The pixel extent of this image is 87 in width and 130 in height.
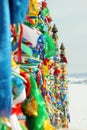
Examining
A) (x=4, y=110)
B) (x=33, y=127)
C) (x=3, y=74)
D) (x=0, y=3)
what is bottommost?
(x=33, y=127)

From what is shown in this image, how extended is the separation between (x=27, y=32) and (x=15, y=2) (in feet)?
2.37

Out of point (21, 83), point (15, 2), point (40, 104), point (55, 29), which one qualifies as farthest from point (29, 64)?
point (55, 29)

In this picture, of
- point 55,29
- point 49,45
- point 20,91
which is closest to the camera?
point 20,91

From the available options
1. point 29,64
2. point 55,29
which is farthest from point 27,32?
point 55,29

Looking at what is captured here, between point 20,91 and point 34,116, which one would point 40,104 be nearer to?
point 34,116

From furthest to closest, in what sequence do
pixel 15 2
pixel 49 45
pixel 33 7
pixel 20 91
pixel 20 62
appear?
pixel 49 45, pixel 33 7, pixel 20 62, pixel 20 91, pixel 15 2

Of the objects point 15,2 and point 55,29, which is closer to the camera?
point 15,2

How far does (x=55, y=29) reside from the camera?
1161 centimetres

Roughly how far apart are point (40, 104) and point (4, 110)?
0.61m

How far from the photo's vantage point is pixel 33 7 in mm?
3029

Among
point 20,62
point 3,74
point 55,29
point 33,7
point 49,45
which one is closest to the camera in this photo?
point 3,74

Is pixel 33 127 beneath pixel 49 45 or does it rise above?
beneath

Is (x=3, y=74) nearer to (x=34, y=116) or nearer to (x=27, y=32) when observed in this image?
(x=34, y=116)

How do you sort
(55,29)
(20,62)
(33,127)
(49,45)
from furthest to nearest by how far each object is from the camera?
(55,29), (49,45), (20,62), (33,127)
